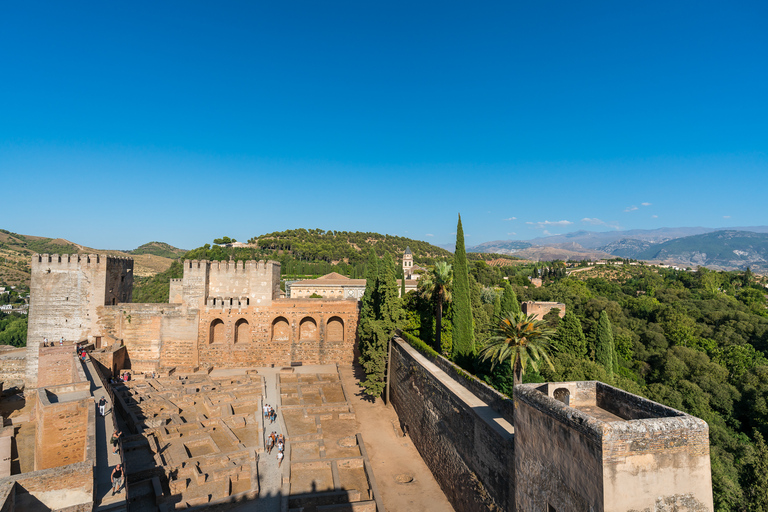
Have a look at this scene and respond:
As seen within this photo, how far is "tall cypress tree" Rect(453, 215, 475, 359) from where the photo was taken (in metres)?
17.9

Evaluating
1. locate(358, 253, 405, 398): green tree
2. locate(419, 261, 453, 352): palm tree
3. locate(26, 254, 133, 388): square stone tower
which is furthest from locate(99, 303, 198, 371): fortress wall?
locate(419, 261, 453, 352): palm tree

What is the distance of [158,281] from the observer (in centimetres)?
5856

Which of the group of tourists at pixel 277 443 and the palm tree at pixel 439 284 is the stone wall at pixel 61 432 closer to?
the group of tourists at pixel 277 443

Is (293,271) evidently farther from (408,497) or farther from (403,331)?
(408,497)

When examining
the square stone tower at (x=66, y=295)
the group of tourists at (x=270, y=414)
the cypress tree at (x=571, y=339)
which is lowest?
the group of tourists at (x=270, y=414)

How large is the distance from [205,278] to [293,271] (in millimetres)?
43162

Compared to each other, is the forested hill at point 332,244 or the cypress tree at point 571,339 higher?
the forested hill at point 332,244

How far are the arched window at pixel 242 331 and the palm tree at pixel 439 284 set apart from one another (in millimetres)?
10907

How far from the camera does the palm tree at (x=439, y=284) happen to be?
729 inches

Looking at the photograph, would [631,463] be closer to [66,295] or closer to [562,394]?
[562,394]

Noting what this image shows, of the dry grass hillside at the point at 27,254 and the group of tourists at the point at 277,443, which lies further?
the dry grass hillside at the point at 27,254

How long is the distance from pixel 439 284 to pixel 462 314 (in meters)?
1.77

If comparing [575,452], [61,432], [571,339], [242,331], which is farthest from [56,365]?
[571,339]

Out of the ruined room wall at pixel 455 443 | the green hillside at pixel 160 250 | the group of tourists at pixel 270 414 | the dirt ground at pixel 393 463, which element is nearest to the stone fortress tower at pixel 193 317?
the dirt ground at pixel 393 463
